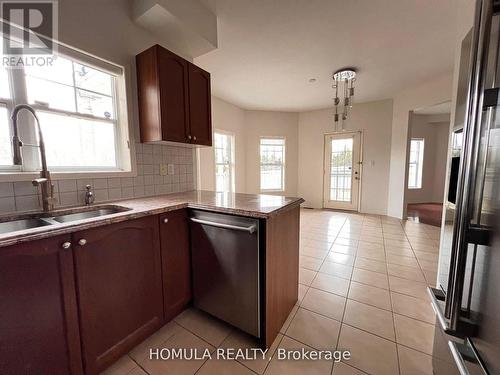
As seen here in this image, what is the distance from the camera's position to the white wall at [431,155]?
19.3ft

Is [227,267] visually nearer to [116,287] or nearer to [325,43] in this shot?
[116,287]

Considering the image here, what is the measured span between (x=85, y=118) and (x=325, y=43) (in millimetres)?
2670

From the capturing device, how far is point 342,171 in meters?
5.18

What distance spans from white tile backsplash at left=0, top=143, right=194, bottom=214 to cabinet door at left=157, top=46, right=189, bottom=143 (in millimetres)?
341

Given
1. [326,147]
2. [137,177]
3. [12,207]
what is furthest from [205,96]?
[326,147]

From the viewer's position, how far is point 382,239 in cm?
320

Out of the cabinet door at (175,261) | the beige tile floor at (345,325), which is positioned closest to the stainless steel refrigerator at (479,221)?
the beige tile floor at (345,325)

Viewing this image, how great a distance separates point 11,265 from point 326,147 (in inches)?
218

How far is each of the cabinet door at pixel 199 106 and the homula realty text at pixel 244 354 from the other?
1.70 m

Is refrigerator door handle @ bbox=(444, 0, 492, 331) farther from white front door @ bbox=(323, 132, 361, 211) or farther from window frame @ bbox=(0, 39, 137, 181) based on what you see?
white front door @ bbox=(323, 132, 361, 211)

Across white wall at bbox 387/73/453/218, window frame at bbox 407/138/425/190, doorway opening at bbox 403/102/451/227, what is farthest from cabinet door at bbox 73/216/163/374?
window frame at bbox 407/138/425/190

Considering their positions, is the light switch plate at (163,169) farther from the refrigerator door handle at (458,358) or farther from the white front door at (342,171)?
the white front door at (342,171)

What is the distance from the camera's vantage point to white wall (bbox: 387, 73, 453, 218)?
359 centimetres

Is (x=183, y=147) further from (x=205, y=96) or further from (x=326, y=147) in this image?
(x=326, y=147)
